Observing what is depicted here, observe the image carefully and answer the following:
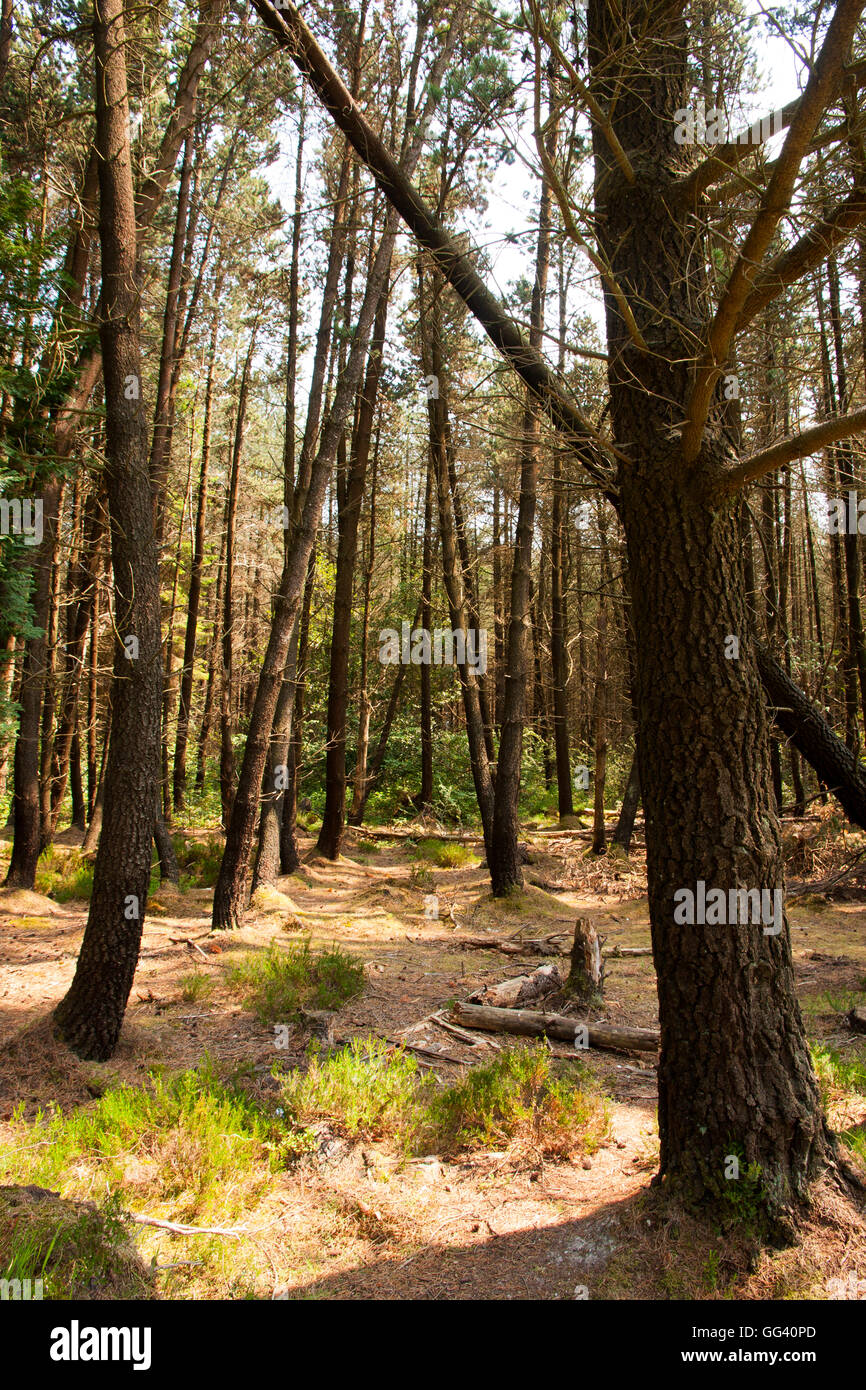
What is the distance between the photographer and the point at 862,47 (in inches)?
123

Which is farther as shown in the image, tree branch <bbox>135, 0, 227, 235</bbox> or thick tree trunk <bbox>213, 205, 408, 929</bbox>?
thick tree trunk <bbox>213, 205, 408, 929</bbox>

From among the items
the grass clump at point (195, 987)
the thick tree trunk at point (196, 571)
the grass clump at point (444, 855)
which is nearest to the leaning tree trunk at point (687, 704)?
the grass clump at point (195, 987)

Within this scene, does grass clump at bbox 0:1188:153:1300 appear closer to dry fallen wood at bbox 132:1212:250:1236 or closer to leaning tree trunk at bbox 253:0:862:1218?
dry fallen wood at bbox 132:1212:250:1236

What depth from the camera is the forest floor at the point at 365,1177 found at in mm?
3066

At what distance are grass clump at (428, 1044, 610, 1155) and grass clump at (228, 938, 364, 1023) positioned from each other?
2177 mm

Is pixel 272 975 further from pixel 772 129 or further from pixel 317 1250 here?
pixel 772 129

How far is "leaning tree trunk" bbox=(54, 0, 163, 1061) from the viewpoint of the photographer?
17.7ft

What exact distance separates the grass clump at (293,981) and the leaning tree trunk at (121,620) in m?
1.41

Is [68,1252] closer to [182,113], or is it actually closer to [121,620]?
[121,620]

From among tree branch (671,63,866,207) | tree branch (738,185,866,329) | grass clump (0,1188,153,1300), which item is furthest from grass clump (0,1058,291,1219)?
tree branch (671,63,866,207)

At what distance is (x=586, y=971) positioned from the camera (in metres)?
6.41

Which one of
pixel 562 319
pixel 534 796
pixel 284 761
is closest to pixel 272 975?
pixel 284 761

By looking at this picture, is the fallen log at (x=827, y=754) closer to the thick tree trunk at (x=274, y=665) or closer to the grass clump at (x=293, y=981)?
the grass clump at (x=293, y=981)

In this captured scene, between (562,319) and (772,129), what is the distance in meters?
14.3
